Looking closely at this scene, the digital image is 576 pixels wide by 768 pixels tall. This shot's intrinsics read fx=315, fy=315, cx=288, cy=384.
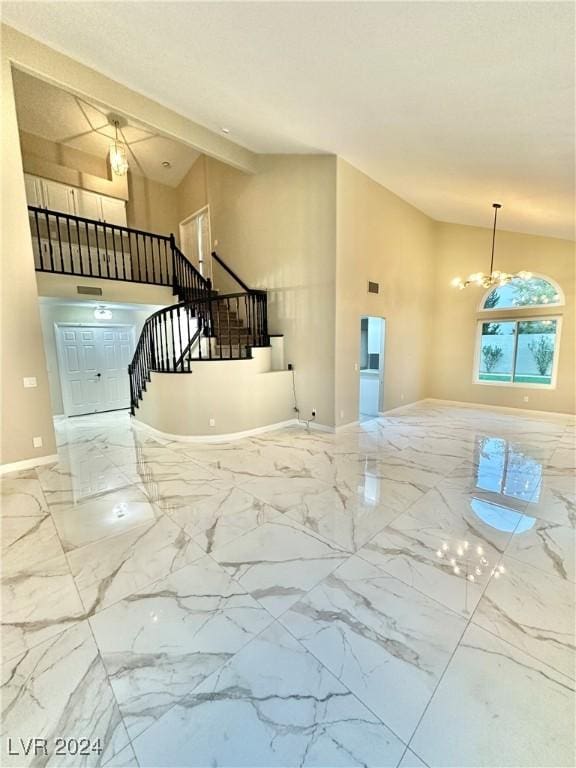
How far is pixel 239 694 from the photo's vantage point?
1355mm

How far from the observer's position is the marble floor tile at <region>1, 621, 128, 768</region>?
117 cm

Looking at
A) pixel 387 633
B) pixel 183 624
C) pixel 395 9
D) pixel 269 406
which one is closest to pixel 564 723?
pixel 387 633

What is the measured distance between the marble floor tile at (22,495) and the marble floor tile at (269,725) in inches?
97.2

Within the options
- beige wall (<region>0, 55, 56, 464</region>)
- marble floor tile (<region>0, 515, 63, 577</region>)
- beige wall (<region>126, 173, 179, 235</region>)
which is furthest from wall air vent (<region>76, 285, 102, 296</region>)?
marble floor tile (<region>0, 515, 63, 577</region>)

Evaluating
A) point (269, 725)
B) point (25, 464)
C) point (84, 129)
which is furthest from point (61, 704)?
point (84, 129)

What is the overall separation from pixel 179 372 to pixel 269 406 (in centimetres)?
160

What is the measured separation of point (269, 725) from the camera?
1245 mm

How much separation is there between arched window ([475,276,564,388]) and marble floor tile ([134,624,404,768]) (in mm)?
7534

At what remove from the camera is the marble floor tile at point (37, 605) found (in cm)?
166

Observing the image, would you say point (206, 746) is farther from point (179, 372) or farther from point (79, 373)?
point (79, 373)

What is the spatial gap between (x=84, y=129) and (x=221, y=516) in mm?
8239

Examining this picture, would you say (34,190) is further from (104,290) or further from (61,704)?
(61,704)

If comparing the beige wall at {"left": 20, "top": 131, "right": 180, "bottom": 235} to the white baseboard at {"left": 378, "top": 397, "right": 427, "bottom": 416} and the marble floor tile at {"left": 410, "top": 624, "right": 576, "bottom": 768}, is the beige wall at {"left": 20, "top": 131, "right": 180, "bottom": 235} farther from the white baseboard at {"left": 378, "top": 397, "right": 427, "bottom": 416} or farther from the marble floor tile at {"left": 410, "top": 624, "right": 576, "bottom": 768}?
the marble floor tile at {"left": 410, "top": 624, "right": 576, "bottom": 768}

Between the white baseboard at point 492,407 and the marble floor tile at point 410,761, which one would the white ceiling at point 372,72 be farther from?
the white baseboard at point 492,407
